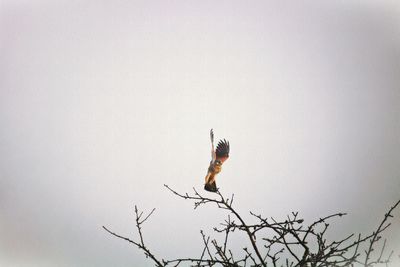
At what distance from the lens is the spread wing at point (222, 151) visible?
2430mm

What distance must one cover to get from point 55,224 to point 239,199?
3.87 ft

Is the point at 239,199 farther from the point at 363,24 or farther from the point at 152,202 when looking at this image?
the point at 363,24

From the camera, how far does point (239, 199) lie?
2625 millimetres

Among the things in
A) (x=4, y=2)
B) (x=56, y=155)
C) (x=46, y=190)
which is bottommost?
(x=46, y=190)

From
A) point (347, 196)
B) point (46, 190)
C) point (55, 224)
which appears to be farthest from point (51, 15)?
point (347, 196)

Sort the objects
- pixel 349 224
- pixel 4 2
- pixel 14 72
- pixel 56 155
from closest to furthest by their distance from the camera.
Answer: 1. pixel 349 224
2. pixel 4 2
3. pixel 14 72
4. pixel 56 155

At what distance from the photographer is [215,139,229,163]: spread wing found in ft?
7.97

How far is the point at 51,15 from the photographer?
2.62m

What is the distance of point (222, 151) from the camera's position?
8.18ft

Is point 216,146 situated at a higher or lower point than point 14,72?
lower

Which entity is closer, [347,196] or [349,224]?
[349,224]

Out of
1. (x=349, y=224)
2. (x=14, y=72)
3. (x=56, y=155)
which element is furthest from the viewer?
(x=56, y=155)

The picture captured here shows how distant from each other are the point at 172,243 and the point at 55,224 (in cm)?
77

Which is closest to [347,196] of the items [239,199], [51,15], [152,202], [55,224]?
[239,199]
